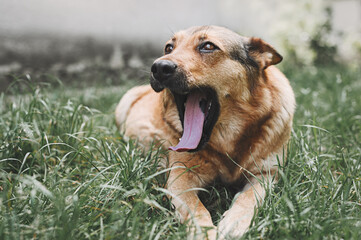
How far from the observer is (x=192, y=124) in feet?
7.49

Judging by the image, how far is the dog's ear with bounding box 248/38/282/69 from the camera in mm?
2475

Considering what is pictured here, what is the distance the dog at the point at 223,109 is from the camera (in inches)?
86.9

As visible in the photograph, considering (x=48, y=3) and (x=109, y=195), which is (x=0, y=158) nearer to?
(x=109, y=195)

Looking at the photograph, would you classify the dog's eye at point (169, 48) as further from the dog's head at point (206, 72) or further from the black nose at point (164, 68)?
the black nose at point (164, 68)

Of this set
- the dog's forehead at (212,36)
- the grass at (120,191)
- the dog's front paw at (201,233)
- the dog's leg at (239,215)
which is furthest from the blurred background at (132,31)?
the dog's front paw at (201,233)

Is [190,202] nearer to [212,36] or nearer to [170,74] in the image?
[170,74]

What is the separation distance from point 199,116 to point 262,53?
31.1 inches

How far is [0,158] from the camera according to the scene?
7.51 feet

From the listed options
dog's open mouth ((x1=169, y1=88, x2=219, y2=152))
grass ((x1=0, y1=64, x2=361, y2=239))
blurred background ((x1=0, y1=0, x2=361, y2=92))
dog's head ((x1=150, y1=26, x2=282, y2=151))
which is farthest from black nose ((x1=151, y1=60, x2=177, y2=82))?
blurred background ((x1=0, y1=0, x2=361, y2=92))

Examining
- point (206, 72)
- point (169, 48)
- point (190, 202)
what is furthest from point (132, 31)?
point (190, 202)

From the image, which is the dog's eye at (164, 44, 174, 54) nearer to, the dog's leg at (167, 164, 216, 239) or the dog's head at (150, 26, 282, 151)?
the dog's head at (150, 26, 282, 151)

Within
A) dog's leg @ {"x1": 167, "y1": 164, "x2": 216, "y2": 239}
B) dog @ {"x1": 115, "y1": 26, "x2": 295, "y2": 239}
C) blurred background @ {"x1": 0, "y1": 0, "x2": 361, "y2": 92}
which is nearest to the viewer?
dog's leg @ {"x1": 167, "y1": 164, "x2": 216, "y2": 239}

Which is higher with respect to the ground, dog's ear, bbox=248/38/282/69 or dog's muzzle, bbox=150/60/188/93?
dog's ear, bbox=248/38/282/69

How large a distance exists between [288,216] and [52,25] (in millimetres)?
4799
